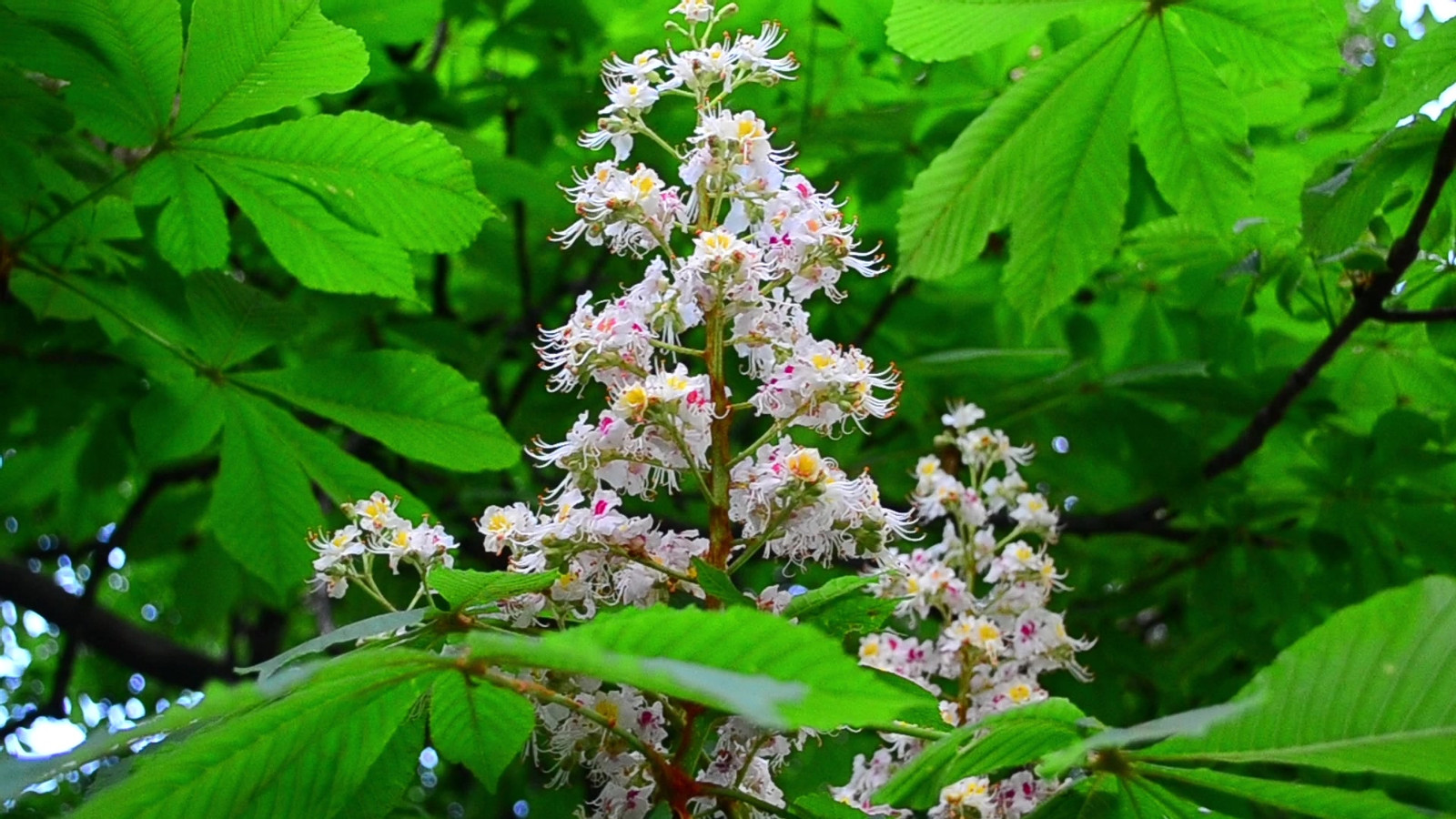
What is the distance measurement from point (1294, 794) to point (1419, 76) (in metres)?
1.11

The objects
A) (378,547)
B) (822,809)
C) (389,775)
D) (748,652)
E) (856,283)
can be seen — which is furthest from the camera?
(856,283)

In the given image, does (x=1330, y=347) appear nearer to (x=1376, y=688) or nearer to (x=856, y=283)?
(x=856, y=283)

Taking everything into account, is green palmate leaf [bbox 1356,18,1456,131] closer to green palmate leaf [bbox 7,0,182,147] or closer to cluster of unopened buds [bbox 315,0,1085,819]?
cluster of unopened buds [bbox 315,0,1085,819]

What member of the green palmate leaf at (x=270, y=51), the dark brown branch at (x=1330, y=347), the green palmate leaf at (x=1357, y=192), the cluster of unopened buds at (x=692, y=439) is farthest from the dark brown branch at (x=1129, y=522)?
the green palmate leaf at (x=270, y=51)

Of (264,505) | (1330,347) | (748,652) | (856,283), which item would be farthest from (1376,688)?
(856,283)

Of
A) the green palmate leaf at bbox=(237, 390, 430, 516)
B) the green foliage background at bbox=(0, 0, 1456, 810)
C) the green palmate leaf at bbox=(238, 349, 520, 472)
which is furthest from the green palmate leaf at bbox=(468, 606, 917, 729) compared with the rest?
the green palmate leaf at bbox=(237, 390, 430, 516)

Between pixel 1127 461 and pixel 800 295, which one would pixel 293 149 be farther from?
pixel 1127 461

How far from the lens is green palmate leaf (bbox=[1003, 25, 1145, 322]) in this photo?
80.4 inches

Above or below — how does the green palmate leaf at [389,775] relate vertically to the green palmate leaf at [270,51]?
below

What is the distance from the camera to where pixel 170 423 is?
223cm

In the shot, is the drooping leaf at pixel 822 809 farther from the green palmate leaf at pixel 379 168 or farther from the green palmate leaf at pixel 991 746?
the green palmate leaf at pixel 379 168

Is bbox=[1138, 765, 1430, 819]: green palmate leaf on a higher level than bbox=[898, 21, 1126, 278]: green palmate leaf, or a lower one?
lower

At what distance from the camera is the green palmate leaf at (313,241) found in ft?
6.29

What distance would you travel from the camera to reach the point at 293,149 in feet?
6.09
